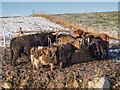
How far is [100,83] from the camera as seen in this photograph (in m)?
6.36

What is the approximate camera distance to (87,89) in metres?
6.39

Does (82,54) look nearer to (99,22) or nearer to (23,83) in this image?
(23,83)

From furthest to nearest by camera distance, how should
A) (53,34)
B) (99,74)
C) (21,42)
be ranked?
(53,34) → (21,42) → (99,74)

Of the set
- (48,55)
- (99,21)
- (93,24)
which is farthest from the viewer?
(99,21)

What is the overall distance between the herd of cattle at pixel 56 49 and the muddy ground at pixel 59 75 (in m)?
0.35

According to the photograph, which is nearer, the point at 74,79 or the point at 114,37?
the point at 74,79

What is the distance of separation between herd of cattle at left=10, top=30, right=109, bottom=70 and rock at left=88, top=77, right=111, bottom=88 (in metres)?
1.76

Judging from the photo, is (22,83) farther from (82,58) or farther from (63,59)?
(82,58)

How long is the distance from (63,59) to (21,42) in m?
2.12

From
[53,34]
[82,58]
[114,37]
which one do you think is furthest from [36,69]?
[114,37]

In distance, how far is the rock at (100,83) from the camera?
6.33 m

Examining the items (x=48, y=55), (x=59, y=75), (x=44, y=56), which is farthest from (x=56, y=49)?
(x=59, y=75)

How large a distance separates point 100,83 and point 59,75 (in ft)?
5.27

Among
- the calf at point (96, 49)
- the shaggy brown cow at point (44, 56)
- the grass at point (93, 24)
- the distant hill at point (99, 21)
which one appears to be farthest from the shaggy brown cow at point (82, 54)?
the distant hill at point (99, 21)
